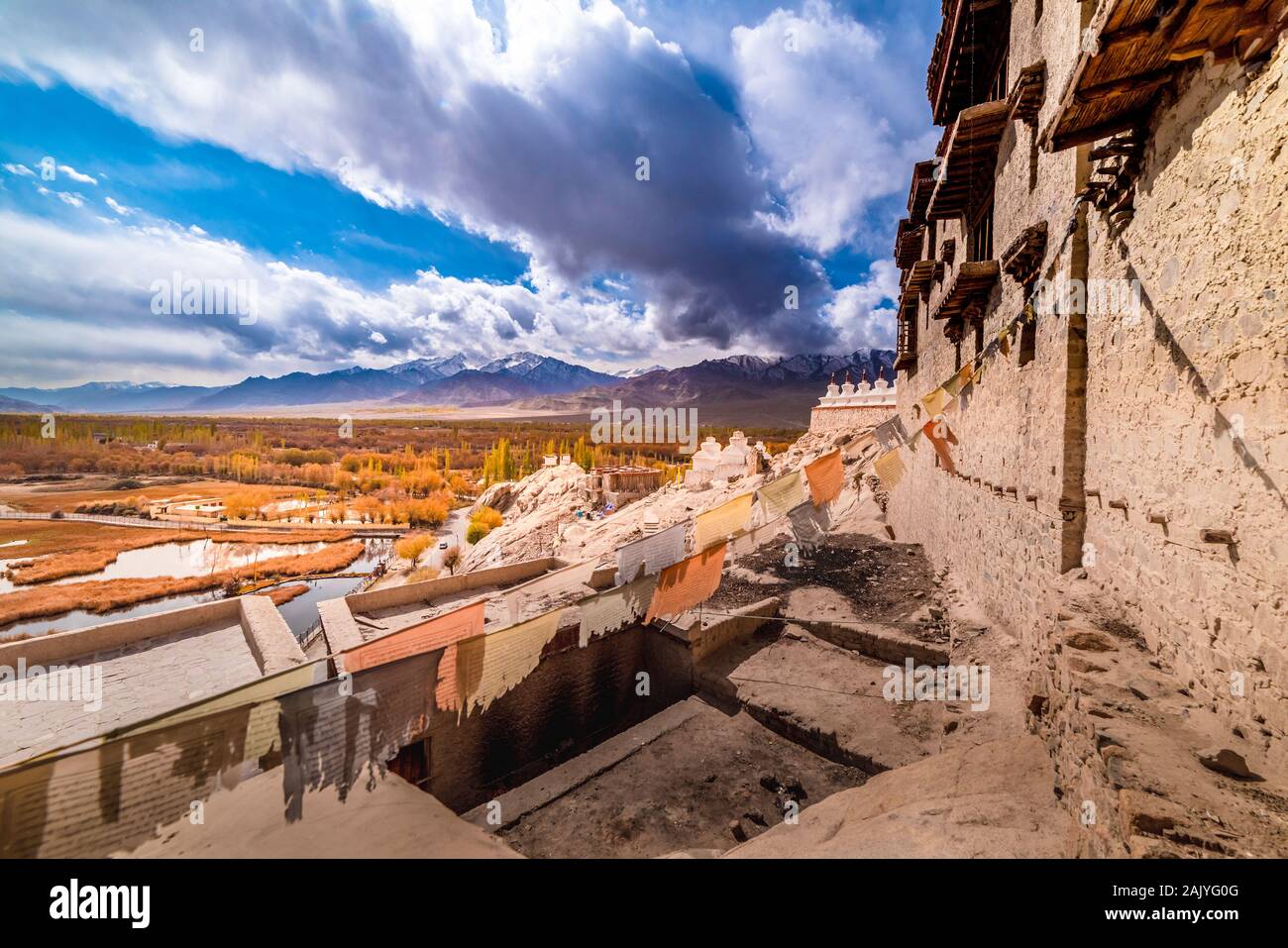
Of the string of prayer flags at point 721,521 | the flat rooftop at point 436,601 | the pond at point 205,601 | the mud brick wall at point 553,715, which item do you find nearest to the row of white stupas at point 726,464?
the flat rooftop at point 436,601

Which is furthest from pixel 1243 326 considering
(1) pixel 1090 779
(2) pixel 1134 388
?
(1) pixel 1090 779

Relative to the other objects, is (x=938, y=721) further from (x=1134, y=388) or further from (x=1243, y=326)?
(x=1243, y=326)

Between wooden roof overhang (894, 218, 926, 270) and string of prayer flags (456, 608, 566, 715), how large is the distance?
1855 cm

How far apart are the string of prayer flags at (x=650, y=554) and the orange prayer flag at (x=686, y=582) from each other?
0.19m

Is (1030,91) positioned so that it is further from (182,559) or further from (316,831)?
(182,559)

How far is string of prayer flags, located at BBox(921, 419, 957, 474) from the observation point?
37.0ft

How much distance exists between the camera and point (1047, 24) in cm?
714

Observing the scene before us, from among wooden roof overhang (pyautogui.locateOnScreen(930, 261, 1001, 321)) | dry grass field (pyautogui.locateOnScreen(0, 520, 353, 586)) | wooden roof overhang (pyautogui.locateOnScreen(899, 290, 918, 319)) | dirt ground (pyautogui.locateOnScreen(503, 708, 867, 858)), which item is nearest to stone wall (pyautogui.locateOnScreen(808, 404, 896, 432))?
wooden roof overhang (pyautogui.locateOnScreen(899, 290, 918, 319))

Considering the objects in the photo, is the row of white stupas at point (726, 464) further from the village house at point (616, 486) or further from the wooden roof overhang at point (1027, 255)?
the wooden roof overhang at point (1027, 255)

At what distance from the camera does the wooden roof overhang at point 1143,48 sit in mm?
3213

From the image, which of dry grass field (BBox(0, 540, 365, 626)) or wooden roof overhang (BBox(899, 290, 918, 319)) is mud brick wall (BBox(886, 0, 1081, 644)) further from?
dry grass field (BBox(0, 540, 365, 626))

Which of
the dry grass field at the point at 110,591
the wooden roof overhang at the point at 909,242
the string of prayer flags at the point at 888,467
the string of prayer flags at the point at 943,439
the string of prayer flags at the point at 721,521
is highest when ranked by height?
the wooden roof overhang at the point at 909,242
